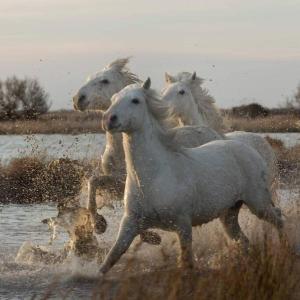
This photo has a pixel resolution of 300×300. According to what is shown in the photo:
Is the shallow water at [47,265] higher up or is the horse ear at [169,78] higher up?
the horse ear at [169,78]

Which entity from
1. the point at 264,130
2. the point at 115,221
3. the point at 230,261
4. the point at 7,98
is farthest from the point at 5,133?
the point at 230,261

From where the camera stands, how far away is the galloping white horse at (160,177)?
7.90 m

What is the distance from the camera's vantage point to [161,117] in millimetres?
8273

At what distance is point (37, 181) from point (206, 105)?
25.9 ft

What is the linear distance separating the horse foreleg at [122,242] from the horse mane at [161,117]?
0.81 meters

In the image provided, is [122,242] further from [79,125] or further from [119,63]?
[79,125]

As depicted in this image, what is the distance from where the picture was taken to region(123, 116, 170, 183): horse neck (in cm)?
797

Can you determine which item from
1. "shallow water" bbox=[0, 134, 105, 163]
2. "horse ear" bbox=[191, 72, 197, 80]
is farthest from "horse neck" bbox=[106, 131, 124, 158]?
"shallow water" bbox=[0, 134, 105, 163]

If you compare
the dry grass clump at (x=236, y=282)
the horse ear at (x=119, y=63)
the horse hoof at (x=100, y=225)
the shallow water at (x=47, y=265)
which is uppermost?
the horse ear at (x=119, y=63)

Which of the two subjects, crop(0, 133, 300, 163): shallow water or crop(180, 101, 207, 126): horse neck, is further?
crop(0, 133, 300, 163): shallow water

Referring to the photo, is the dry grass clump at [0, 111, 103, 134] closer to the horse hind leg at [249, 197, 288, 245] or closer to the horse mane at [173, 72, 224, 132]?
the horse mane at [173, 72, 224, 132]

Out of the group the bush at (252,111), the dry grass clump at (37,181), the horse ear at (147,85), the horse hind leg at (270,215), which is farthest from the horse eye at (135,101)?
the bush at (252,111)

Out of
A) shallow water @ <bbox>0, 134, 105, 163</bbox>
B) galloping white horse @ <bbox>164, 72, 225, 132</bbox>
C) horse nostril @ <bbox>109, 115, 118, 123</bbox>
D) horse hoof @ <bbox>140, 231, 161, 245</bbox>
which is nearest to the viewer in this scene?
horse nostril @ <bbox>109, 115, 118, 123</bbox>

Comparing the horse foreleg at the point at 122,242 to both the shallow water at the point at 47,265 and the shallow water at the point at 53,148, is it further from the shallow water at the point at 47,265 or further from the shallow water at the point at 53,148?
the shallow water at the point at 53,148
